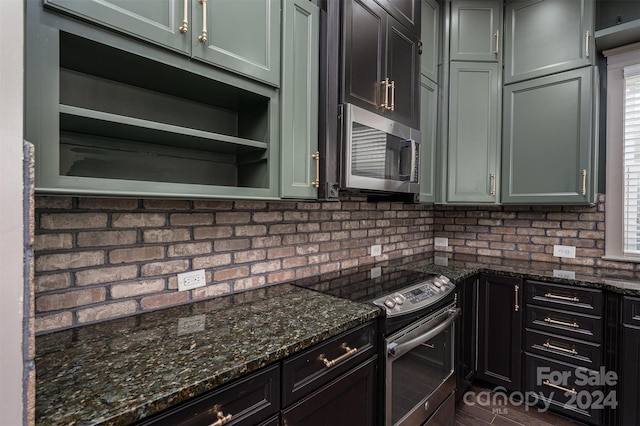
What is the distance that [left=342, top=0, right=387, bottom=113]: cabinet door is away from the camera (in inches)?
65.7

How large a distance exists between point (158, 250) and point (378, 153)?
1.23 meters

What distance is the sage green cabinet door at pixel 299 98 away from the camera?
1505 mm

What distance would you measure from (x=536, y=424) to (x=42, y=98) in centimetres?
307

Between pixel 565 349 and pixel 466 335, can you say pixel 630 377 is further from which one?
pixel 466 335

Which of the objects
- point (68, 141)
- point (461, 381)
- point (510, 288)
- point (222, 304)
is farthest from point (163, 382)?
point (510, 288)

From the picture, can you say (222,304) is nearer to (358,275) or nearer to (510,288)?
(358,275)

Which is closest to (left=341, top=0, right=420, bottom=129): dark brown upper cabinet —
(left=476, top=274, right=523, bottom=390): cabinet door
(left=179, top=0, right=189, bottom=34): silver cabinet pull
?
(left=179, top=0, right=189, bottom=34): silver cabinet pull

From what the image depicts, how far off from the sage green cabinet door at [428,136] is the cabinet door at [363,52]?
764mm

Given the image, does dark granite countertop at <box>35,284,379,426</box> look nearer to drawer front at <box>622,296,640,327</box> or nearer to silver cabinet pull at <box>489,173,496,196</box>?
drawer front at <box>622,296,640,327</box>

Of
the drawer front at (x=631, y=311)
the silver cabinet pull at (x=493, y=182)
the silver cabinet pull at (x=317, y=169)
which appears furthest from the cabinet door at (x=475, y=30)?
the drawer front at (x=631, y=311)

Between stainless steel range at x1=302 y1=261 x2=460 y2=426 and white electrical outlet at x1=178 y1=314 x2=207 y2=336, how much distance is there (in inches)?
27.2

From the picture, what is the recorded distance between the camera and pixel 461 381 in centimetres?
235

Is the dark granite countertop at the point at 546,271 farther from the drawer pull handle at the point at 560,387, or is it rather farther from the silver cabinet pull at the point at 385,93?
the silver cabinet pull at the point at 385,93

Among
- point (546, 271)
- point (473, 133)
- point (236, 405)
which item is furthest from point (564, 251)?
point (236, 405)
